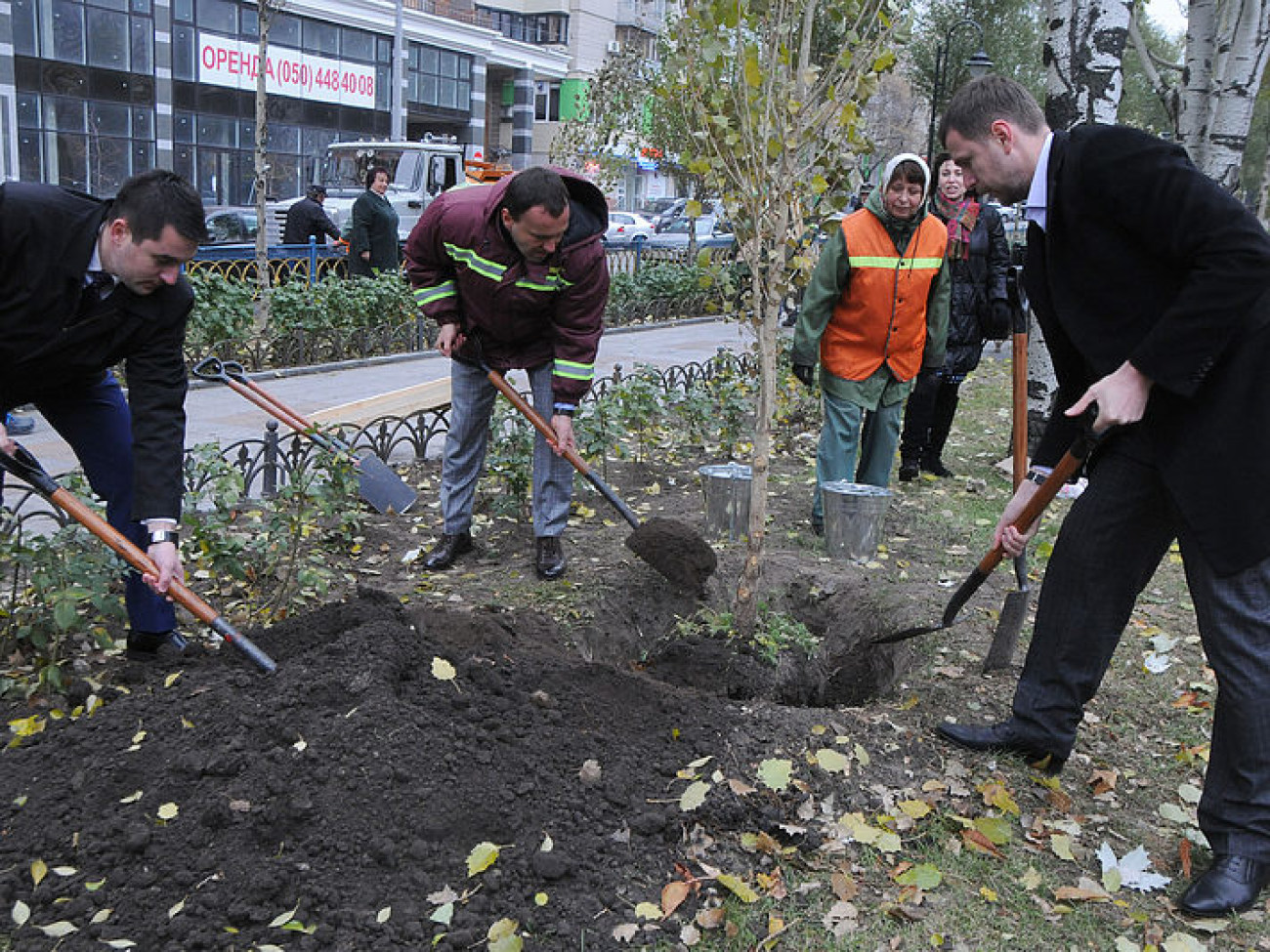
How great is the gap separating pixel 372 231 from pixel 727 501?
790 centimetres

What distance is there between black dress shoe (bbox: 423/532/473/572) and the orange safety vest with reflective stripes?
6.36 feet

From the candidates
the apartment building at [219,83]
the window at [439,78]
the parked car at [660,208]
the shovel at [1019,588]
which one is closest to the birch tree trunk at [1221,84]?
the shovel at [1019,588]

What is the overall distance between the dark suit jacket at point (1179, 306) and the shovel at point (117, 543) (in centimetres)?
245

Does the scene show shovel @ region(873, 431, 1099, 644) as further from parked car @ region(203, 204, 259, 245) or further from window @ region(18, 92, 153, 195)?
window @ region(18, 92, 153, 195)

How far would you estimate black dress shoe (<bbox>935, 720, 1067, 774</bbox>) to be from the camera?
3.18 meters

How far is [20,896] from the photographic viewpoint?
2.44 metres

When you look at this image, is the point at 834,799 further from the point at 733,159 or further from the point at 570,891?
the point at 733,159

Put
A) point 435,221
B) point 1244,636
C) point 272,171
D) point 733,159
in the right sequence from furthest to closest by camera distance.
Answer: point 272,171, point 435,221, point 733,159, point 1244,636

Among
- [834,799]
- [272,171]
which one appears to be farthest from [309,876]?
[272,171]

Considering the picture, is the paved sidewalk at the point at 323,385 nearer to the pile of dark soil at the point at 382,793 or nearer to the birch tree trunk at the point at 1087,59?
the pile of dark soil at the point at 382,793

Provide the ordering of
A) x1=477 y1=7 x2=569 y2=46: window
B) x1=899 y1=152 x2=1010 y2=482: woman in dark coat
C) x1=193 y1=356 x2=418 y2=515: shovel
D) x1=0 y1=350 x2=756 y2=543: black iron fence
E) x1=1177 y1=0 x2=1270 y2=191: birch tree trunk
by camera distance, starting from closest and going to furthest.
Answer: x1=0 y1=350 x2=756 y2=543: black iron fence → x1=193 y1=356 x2=418 y2=515: shovel → x1=899 y1=152 x2=1010 y2=482: woman in dark coat → x1=1177 y1=0 x2=1270 y2=191: birch tree trunk → x1=477 y1=7 x2=569 y2=46: window

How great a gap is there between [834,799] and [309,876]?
1381mm

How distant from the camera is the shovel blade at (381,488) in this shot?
5.46m

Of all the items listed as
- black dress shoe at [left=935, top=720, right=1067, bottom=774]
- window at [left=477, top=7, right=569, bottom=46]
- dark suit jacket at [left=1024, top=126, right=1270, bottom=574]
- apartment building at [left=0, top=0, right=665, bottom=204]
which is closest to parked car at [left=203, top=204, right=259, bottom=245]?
apartment building at [left=0, top=0, right=665, bottom=204]
